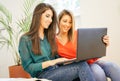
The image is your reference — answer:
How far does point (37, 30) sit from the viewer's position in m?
1.75

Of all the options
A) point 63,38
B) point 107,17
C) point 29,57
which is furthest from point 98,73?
point 107,17

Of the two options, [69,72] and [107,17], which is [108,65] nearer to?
[69,72]

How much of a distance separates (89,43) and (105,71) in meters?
0.44

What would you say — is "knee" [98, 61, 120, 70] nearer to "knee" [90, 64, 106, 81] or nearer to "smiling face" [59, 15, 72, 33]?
"knee" [90, 64, 106, 81]

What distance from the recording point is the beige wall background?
273 centimetres

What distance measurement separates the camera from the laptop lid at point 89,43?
159 cm

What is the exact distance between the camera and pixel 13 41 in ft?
9.39

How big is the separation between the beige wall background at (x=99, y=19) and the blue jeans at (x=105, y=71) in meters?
0.85

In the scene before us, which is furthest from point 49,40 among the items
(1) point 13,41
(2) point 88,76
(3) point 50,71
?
(1) point 13,41

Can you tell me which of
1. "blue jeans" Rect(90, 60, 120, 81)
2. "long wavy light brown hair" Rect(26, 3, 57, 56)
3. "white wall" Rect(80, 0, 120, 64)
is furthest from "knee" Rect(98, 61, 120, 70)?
"white wall" Rect(80, 0, 120, 64)

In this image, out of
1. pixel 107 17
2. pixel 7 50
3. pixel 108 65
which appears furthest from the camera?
pixel 7 50

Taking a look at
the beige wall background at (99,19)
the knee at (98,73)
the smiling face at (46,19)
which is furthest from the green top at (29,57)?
the beige wall background at (99,19)

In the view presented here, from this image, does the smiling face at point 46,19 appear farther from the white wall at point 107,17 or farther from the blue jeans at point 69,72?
the white wall at point 107,17

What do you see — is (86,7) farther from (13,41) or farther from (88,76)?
(88,76)
